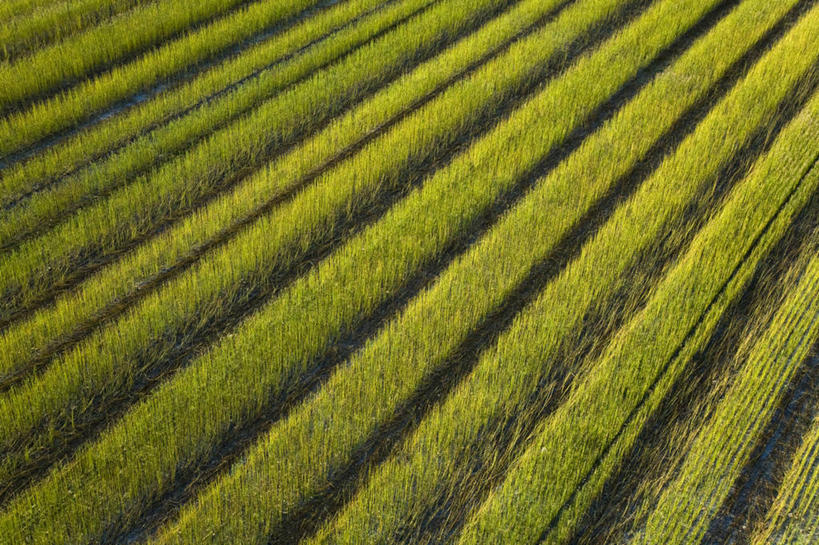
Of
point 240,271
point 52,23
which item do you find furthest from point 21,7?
point 240,271

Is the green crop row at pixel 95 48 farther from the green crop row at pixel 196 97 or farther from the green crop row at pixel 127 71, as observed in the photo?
the green crop row at pixel 196 97

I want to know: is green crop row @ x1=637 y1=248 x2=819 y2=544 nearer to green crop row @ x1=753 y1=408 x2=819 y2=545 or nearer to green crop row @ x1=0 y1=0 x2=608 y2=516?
green crop row @ x1=753 y1=408 x2=819 y2=545

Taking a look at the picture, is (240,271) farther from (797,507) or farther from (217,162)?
(797,507)

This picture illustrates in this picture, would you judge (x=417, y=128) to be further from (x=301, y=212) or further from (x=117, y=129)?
(x=117, y=129)

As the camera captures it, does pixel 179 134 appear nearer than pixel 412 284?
No

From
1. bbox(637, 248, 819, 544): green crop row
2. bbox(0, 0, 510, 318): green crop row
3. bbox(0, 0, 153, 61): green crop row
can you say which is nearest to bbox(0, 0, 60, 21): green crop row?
bbox(0, 0, 153, 61): green crop row
